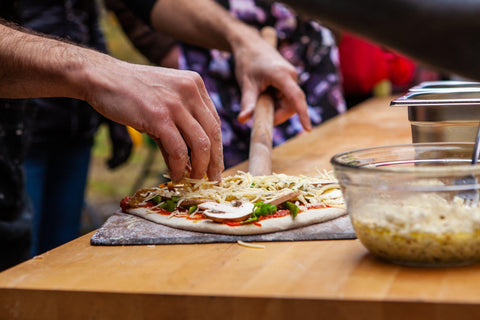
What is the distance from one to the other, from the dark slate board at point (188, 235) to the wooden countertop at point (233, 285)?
21 mm

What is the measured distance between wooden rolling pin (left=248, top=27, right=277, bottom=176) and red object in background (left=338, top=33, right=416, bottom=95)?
190 cm

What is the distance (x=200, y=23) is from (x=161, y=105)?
1276 millimetres

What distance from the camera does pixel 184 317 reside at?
3.00 ft

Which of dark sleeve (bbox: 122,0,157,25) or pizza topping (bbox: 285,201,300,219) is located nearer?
pizza topping (bbox: 285,201,300,219)

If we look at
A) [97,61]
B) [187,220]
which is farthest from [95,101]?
[187,220]

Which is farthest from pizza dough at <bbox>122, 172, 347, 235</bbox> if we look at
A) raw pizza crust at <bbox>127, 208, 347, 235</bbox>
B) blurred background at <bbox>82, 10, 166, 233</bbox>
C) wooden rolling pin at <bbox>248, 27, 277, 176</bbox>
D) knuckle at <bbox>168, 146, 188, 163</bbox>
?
blurred background at <bbox>82, 10, 166, 233</bbox>

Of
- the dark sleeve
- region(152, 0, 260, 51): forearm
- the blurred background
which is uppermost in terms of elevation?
the dark sleeve

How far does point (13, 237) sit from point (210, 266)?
1042 mm

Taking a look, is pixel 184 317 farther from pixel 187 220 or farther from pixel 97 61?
pixel 97 61

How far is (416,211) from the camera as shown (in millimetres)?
891

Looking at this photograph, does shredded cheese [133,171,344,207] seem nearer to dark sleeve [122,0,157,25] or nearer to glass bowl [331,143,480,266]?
glass bowl [331,143,480,266]

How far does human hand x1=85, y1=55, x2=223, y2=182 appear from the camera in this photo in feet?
4.14

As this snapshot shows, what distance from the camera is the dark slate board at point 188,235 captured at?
1.17m

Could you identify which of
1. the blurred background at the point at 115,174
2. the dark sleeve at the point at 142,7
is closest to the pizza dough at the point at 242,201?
the dark sleeve at the point at 142,7
